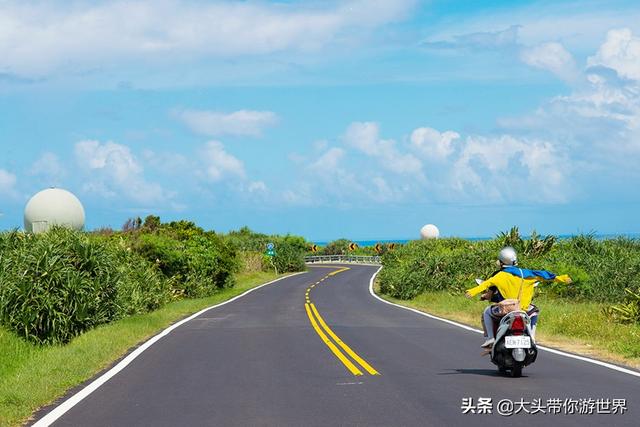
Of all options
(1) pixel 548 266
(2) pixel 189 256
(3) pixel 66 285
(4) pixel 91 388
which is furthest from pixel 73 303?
(2) pixel 189 256

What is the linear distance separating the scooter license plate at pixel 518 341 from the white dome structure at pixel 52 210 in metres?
37.9

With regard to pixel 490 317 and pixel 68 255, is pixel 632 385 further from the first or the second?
pixel 68 255

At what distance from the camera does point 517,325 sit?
12.0 meters

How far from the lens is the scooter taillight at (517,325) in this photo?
39.2ft

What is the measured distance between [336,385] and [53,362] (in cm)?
545

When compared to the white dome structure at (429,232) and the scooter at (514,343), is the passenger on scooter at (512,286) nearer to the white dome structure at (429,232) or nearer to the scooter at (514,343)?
the scooter at (514,343)

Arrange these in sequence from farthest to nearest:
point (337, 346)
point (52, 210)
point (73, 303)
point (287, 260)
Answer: point (287, 260)
point (52, 210)
point (73, 303)
point (337, 346)

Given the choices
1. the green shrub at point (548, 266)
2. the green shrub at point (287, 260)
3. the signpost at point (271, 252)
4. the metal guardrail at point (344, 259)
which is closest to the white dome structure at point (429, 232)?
the metal guardrail at point (344, 259)

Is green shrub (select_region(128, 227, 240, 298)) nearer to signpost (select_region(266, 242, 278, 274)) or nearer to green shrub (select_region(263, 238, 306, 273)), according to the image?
signpost (select_region(266, 242, 278, 274))

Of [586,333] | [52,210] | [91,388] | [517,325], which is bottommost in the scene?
[586,333]

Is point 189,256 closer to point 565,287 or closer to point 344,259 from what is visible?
point 565,287

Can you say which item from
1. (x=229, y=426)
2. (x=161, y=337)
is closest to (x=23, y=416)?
(x=229, y=426)

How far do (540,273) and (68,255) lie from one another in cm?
1526

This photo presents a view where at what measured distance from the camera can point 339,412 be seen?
952cm
